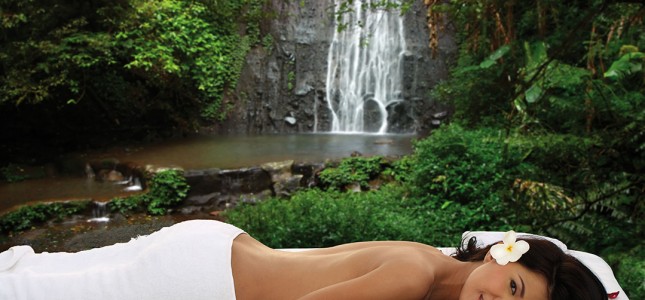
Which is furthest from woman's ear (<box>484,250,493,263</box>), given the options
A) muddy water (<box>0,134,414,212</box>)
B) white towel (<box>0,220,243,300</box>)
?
muddy water (<box>0,134,414,212</box>)

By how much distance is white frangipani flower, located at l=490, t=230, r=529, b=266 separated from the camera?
1.53 meters

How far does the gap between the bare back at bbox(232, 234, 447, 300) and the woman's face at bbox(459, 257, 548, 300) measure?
141mm

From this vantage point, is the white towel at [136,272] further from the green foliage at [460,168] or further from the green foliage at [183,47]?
the green foliage at [183,47]

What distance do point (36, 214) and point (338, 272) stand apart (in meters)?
5.44

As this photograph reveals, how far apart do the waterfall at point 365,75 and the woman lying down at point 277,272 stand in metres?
9.99

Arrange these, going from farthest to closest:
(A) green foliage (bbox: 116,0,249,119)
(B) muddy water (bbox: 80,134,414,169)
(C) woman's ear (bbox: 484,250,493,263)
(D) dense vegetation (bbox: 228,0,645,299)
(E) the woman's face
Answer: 1. (A) green foliage (bbox: 116,0,249,119)
2. (B) muddy water (bbox: 80,134,414,169)
3. (D) dense vegetation (bbox: 228,0,645,299)
4. (C) woman's ear (bbox: 484,250,493,263)
5. (E) the woman's face

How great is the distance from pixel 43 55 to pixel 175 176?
3604 mm

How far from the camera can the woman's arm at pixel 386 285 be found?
1.48 metres

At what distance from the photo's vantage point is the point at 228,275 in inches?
67.9

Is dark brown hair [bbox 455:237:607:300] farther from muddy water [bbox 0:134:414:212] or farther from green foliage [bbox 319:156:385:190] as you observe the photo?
muddy water [bbox 0:134:414:212]

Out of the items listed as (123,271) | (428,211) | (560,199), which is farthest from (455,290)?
(428,211)

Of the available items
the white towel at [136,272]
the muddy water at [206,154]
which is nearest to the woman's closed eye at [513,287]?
the white towel at [136,272]

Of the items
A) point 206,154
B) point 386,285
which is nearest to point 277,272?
point 386,285

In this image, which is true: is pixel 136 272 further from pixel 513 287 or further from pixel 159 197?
pixel 159 197
